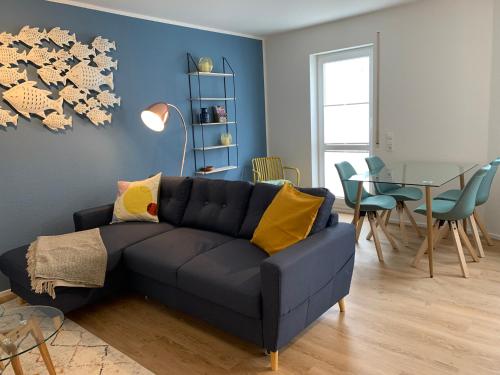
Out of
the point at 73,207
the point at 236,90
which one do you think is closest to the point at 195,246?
the point at 73,207

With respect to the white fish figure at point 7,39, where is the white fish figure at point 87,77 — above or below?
below

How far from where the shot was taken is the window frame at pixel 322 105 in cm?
464

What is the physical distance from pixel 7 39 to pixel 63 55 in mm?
446

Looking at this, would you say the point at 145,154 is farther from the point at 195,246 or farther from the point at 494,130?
the point at 494,130

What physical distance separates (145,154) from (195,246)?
5.87 feet

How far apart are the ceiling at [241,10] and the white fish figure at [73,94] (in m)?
0.76

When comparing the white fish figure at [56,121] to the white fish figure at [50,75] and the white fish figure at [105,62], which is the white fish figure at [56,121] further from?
the white fish figure at [105,62]

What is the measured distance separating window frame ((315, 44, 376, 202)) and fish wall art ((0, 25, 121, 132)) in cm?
265

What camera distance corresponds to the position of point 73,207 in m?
3.61

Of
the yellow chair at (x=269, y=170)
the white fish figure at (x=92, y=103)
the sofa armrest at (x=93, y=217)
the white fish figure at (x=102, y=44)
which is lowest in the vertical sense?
the sofa armrest at (x=93, y=217)

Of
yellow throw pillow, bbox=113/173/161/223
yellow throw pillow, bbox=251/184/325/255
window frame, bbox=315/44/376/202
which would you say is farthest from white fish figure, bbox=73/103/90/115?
window frame, bbox=315/44/376/202

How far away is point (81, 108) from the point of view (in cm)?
359

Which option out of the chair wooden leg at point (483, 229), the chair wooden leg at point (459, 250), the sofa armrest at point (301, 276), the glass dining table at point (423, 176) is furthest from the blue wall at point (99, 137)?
the chair wooden leg at point (483, 229)

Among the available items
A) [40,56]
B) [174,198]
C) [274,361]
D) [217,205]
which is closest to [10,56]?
[40,56]
